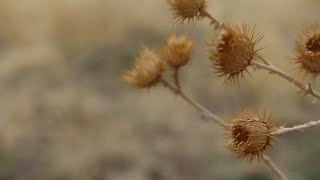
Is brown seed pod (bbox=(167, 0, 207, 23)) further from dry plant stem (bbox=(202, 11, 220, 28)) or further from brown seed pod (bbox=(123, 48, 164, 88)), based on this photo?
brown seed pod (bbox=(123, 48, 164, 88))

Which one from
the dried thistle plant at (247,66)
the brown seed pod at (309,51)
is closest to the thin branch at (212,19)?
the dried thistle plant at (247,66)

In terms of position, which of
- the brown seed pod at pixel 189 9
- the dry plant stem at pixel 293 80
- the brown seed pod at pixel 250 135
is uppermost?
the brown seed pod at pixel 189 9

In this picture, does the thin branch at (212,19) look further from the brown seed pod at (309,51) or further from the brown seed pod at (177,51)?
the brown seed pod at (177,51)

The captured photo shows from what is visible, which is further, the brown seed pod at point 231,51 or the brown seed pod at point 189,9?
the brown seed pod at point 189,9

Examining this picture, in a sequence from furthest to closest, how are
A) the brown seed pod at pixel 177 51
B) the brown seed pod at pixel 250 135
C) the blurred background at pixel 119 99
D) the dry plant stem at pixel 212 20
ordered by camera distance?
the blurred background at pixel 119 99 → the brown seed pod at pixel 177 51 → the dry plant stem at pixel 212 20 → the brown seed pod at pixel 250 135


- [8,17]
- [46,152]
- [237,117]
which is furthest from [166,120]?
[237,117]

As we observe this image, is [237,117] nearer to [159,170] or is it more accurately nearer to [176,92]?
[176,92]

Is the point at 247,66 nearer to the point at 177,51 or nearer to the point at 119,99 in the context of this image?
the point at 177,51
